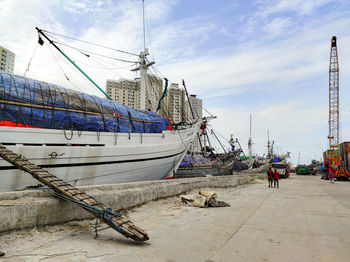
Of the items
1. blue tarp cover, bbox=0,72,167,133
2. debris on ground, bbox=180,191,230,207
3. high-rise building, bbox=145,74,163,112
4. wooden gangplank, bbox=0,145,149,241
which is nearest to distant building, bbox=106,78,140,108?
high-rise building, bbox=145,74,163,112

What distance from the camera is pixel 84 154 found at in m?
11.3

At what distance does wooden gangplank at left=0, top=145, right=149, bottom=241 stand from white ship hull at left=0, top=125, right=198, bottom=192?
8.03 feet

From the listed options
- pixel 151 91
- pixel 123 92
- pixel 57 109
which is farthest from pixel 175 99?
pixel 57 109

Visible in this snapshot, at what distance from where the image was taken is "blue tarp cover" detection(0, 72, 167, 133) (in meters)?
9.72

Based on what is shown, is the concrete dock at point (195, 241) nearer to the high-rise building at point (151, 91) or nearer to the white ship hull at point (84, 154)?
the white ship hull at point (84, 154)

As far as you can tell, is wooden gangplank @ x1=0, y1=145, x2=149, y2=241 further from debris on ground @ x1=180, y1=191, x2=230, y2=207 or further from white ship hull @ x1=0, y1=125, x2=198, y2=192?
debris on ground @ x1=180, y1=191, x2=230, y2=207

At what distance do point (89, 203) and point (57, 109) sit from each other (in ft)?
26.0

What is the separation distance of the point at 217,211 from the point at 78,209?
13.3 feet

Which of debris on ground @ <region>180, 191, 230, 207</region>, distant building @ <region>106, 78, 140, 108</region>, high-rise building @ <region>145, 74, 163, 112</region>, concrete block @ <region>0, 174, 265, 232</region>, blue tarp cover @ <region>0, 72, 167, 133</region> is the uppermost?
distant building @ <region>106, 78, 140, 108</region>

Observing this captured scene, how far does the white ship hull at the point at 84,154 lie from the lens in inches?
366

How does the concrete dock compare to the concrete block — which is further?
the concrete block

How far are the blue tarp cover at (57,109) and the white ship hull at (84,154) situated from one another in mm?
518

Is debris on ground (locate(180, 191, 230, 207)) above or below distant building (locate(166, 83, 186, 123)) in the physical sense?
below

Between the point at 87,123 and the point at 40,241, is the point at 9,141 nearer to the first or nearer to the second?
the point at 87,123
